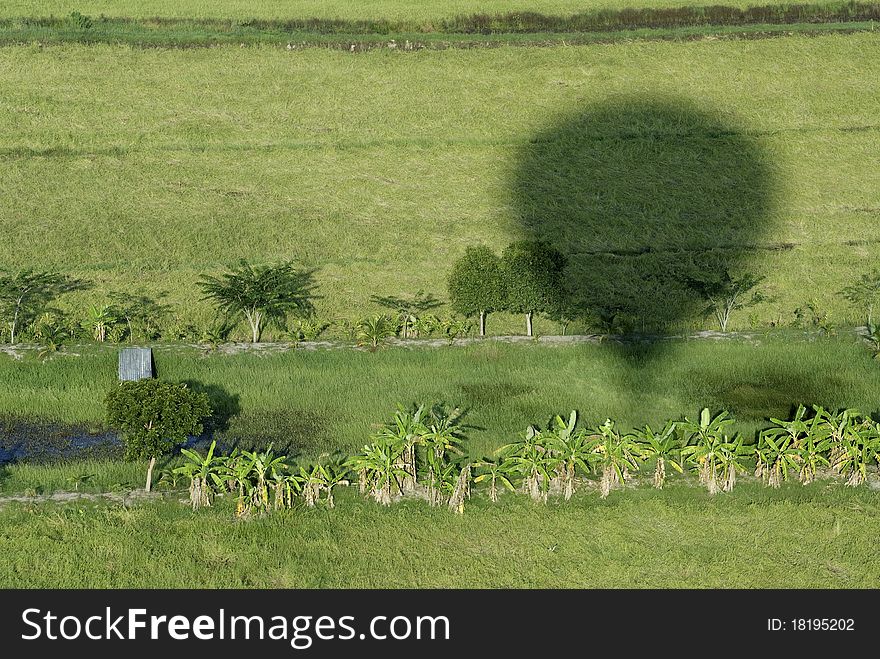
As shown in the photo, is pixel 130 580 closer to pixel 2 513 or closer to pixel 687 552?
pixel 2 513

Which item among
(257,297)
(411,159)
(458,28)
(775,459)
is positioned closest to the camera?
(775,459)

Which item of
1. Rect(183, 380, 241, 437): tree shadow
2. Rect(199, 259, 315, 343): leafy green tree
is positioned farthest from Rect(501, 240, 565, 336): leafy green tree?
Rect(183, 380, 241, 437): tree shadow

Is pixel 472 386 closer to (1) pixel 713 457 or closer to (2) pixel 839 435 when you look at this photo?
(1) pixel 713 457

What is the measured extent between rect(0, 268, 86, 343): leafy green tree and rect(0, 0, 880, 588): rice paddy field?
629 millimetres

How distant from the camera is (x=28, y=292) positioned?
3500 centimetres

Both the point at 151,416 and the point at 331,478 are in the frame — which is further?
the point at 151,416

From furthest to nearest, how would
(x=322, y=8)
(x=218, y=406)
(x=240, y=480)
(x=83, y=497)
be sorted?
(x=322, y=8), (x=218, y=406), (x=83, y=497), (x=240, y=480)

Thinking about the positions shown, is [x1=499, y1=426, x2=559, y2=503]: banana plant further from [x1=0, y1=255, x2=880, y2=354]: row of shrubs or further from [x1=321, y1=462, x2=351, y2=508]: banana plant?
[x1=0, y1=255, x2=880, y2=354]: row of shrubs

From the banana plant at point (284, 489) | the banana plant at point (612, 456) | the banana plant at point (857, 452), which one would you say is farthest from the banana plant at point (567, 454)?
the banana plant at point (857, 452)

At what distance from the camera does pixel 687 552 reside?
2236 cm

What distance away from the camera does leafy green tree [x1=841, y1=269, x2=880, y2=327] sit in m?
36.0

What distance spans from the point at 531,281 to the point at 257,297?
21.7 ft

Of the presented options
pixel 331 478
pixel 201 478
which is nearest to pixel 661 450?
pixel 331 478

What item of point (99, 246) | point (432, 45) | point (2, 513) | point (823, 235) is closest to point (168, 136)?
point (99, 246)
